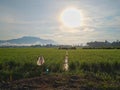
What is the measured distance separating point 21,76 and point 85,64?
7208 millimetres

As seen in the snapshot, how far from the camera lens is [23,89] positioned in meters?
9.32

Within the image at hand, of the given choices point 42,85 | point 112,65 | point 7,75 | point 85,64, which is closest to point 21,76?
point 7,75

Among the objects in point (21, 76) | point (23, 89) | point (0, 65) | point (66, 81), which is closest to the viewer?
point (23, 89)

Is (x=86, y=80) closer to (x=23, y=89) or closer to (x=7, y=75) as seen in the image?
(x=23, y=89)

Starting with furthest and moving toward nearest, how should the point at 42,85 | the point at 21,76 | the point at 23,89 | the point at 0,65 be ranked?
the point at 0,65, the point at 21,76, the point at 42,85, the point at 23,89

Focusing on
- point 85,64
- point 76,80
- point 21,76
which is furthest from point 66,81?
point 85,64

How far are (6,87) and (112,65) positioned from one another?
11541 millimetres

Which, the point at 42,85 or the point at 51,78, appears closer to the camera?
the point at 42,85

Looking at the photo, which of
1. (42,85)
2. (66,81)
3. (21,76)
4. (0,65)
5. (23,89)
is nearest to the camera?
(23,89)

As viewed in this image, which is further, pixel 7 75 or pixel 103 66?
pixel 103 66

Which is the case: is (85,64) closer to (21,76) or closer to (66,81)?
(21,76)

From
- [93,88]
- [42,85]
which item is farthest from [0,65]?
[93,88]

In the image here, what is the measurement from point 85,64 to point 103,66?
148 cm

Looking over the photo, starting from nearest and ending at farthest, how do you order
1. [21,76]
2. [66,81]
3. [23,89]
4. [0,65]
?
[23,89], [66,81], [21,76], [0,65]
